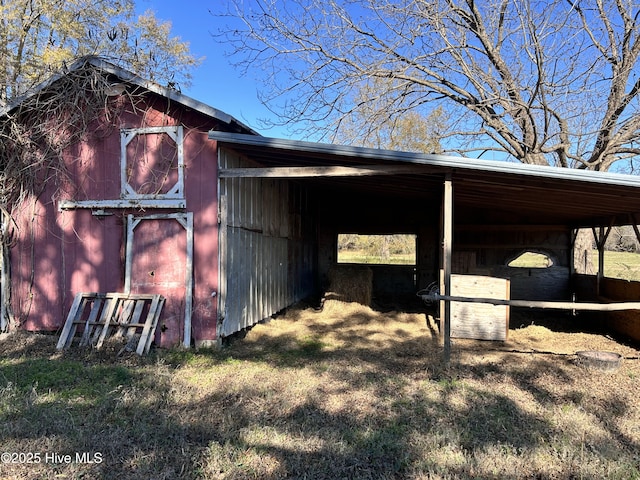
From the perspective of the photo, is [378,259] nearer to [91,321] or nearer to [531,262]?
[531,262]

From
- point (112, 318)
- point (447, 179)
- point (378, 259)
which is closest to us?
point (447, 179)

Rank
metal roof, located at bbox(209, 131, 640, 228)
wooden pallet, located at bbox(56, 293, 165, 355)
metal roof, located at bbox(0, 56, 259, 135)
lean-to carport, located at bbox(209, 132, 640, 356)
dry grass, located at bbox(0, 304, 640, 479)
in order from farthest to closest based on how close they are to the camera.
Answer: wooden pallet, located at bbox(56, 293, 165, 355) → metal roof, located at bbox(0, 56, 259, 135) → lean-to carport, located at bbox(209, 132, 640, 356) → metal roof, located at bbox(209, 131, 640, 228) → dry grass, located at bbox(0, 304, 640, 479)

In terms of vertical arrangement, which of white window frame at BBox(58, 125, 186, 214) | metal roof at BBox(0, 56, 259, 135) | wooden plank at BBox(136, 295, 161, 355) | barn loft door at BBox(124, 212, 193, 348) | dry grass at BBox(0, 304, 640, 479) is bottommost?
dry grass at BBox(0, 304, 640, 479)

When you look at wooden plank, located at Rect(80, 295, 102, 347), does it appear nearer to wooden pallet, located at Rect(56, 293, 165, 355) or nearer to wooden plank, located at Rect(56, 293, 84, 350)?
wooden pallet, located at Rect(56, 293, 165, 355)

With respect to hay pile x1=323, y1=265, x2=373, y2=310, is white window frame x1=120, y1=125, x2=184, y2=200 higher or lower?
higher

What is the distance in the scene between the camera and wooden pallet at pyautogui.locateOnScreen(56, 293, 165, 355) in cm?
622

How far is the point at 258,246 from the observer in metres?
7.99

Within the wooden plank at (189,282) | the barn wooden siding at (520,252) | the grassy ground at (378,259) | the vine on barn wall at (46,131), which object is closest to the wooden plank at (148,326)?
the wooden plank at (189,282)

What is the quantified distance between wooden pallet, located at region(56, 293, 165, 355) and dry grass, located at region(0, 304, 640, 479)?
1.17ft

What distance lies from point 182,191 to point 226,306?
74.6 inches

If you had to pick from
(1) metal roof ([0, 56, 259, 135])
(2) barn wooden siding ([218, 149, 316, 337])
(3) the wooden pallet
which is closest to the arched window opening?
(2) barn wooden siding ([218, 149, 316, 337])

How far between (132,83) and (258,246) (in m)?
3.42

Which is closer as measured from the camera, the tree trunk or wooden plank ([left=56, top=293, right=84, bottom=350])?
wooden plank ([left=56, top=293, right=84, bottom=350])

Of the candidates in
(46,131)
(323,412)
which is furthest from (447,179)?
(46,131)
